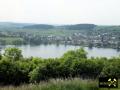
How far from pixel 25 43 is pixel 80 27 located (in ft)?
232

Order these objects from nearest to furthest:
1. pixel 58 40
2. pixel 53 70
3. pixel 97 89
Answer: pixel 97 89
pixel 53 70
pixel 58 40

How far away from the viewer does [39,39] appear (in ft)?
487

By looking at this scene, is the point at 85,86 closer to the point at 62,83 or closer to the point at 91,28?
the point at 62,83

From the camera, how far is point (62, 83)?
8477 mm

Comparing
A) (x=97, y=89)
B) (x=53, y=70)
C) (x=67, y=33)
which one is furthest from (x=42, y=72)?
(x=67, y=33)

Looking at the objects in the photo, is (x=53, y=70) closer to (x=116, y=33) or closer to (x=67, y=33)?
(x=116, y=33)

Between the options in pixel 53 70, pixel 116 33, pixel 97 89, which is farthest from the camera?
pixel 116 33

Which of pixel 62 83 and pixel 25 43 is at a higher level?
pixel 62 83

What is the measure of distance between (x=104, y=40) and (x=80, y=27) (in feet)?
204

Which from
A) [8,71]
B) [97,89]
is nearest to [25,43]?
[8,71]

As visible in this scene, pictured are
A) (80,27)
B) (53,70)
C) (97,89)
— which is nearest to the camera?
(97,89)

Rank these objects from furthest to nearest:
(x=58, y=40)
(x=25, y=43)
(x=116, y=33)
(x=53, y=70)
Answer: (x=116, y=33), (x=58, y=40), (x=25, y=43), (x=53, y=70)

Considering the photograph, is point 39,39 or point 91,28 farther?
point 91,28

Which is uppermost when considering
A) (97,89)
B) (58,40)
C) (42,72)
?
(97,89)
